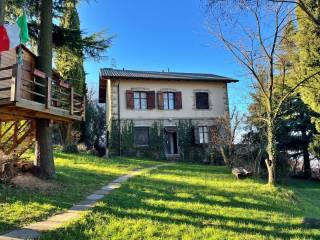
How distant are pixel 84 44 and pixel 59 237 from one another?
9754 millimetres

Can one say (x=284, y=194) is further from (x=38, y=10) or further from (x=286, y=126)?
(x=286, y=126)

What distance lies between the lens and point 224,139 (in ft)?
71.9

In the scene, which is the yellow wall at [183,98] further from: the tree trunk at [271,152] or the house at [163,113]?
the tree trunk at [271,152]

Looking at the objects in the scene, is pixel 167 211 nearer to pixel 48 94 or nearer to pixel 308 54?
pixel 48 94

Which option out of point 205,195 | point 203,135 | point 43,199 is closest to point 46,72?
point 43,199

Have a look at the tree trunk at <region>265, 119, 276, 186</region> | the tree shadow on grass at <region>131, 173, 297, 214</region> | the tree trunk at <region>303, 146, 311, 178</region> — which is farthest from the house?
the tree shadow on grass at <region>131, 173, 297, 214</region>

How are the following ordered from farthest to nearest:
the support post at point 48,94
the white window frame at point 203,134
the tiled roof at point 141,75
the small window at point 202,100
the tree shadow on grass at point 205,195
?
the small window at point 202,100 < the white window frame at point 203,134 < the tiled roof at point 141,75 < the support post at point 48,94 < the tree shadow on grass at point 205,195

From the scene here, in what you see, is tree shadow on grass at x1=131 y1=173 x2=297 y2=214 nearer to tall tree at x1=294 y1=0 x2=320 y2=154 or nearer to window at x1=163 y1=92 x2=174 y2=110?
tall tree at x1=294 y1=0 x2=320 y2=154

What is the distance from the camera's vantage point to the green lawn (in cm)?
731

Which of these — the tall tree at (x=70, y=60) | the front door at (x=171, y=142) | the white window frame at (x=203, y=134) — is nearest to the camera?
the tall tree at (x=70, y=60)

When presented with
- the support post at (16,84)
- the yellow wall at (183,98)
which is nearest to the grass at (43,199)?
the support post at (16,84)

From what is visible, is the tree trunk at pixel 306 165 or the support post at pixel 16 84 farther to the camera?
the tree trunk at pixel 306 165

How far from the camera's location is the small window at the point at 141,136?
1157 inches

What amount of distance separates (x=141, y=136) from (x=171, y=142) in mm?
2654
